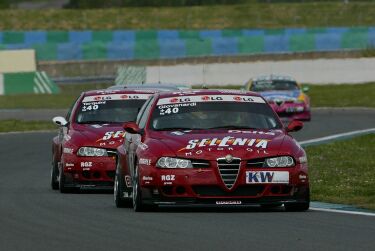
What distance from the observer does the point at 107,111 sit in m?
19.9

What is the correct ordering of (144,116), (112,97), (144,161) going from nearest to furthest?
1. (144,161)
2. (144,116)
3. (112,97)

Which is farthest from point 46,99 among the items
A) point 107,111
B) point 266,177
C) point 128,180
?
point 266,177

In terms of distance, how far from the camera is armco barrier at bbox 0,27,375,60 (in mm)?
59781

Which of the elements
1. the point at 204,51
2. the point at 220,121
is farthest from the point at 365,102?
the point at 220,121

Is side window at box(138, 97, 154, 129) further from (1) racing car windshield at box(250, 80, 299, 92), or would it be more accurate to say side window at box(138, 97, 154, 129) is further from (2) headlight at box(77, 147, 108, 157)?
(1) racing car windshield at box(250, 80, 299, 92)

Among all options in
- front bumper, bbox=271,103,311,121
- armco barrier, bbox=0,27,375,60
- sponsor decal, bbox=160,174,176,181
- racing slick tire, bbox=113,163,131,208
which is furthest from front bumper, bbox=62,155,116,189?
armco barrier, bbox=0,27,375,60

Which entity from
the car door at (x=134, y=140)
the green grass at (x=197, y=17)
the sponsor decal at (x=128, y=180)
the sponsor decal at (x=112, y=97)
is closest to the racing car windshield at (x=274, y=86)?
the sponsor decal at (x=112, y=97)

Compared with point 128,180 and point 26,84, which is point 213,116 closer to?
point 128,180

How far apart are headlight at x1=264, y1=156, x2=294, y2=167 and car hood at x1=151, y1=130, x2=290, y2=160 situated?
6 cm

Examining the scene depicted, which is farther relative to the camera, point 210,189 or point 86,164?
point 86,164

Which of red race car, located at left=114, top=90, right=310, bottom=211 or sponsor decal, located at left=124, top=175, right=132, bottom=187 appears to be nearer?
red race car, located at left=114, top=90, right=310, bottom=211

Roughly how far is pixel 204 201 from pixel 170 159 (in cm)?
53

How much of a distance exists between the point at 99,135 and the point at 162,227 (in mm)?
6295

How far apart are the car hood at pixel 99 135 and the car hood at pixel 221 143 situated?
393 centimetres
